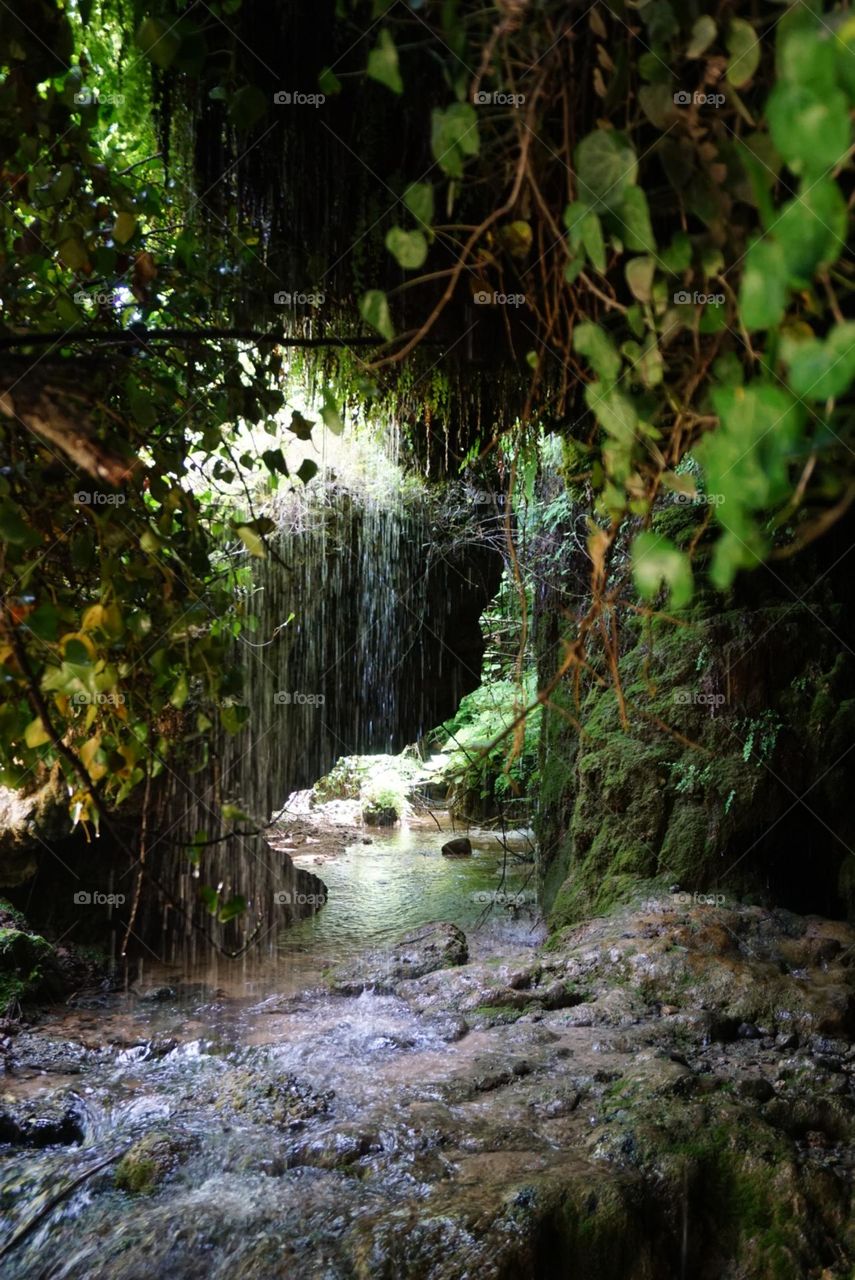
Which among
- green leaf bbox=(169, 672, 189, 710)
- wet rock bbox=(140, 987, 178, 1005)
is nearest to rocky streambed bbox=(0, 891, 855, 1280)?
wet rock bbox=(140, 987, 178, 1005)

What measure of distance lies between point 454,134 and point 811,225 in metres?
0.66

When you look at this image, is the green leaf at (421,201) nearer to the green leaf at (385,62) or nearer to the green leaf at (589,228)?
the green leaf at (385,62)

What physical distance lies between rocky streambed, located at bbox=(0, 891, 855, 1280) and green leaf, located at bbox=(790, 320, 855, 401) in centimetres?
276

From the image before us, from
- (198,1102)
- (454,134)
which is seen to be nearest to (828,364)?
(454,134)

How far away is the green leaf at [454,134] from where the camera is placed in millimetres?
1229

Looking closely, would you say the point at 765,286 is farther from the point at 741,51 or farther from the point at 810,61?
the point at 741,51

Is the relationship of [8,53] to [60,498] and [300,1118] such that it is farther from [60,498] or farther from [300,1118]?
→ [300,1118]

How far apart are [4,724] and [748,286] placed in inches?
65.9

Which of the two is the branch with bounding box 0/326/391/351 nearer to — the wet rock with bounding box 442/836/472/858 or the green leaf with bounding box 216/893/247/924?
the green leaf with bounding box 216/893/247/924

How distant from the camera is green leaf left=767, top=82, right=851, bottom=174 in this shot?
0.73 meters

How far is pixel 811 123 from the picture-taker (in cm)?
74

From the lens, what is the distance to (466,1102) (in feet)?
11.7

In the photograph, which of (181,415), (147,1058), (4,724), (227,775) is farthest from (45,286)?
(227,775)

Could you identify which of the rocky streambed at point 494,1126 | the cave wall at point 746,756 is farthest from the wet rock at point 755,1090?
the cave wall at point 746,756
